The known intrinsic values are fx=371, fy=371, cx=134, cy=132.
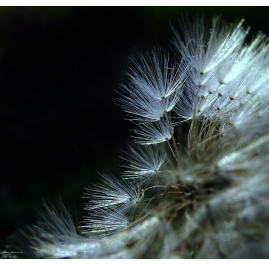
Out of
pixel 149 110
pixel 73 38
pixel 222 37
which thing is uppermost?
pixel 73 38

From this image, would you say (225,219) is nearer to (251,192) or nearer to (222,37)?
(251,192)

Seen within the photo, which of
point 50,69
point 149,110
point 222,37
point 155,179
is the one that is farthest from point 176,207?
point 50,69

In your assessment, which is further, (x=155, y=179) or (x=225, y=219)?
(x=155, y=179)

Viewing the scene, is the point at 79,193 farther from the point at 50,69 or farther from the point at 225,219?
the point at 225,219

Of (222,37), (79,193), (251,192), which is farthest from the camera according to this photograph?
(79,193)

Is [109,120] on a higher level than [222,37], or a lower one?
lower
